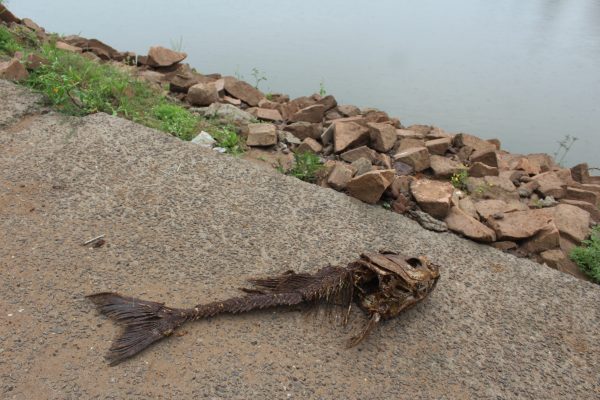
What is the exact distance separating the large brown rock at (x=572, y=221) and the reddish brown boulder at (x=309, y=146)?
2.04 m

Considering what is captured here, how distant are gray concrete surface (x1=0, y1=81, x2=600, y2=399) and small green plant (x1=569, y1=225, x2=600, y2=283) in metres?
0.26

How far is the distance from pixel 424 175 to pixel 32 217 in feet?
10.2

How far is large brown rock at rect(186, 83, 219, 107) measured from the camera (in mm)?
5402

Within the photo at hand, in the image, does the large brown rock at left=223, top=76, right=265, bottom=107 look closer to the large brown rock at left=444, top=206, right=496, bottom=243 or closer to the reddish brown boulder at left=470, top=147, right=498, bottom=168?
the reddish brown boulder at left=470, top=147, right=498, bottom=168

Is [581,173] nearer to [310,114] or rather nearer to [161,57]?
[310,114]

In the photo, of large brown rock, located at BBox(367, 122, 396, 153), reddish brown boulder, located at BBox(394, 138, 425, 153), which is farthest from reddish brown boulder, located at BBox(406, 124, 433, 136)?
large brown rock, located at BBox(367, 122, 396, 153)

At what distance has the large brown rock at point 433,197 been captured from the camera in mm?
3766

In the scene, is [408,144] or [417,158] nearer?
[417,158]

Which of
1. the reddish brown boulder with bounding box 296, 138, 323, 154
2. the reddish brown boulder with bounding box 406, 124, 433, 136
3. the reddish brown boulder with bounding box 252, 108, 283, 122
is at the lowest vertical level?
the reddish brown boulder with bounding box 406, 124, 433, 136

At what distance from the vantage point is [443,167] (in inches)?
180

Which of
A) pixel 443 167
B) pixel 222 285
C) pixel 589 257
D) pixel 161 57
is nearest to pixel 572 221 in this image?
pixel 589 257

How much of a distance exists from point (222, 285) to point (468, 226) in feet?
5.88

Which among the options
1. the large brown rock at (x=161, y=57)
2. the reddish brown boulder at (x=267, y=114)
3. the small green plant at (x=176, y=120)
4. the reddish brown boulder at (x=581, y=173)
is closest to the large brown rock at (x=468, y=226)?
the small green plant at (x=176, y=120)

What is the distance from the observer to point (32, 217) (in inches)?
126
